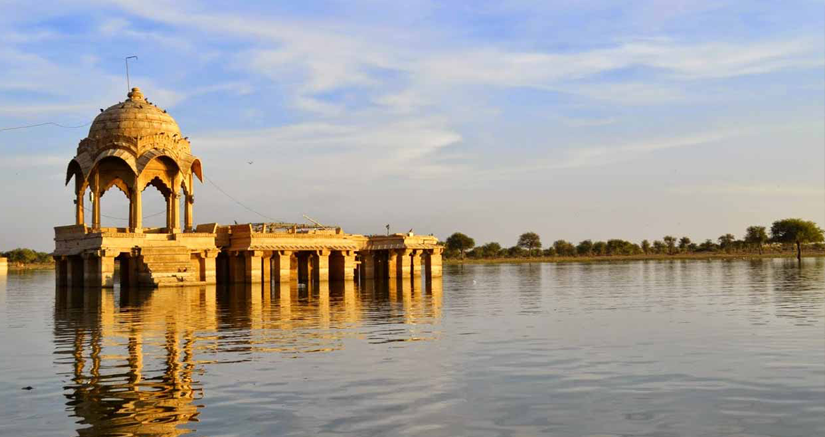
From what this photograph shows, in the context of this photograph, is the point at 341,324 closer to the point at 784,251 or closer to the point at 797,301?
the point at 797,301

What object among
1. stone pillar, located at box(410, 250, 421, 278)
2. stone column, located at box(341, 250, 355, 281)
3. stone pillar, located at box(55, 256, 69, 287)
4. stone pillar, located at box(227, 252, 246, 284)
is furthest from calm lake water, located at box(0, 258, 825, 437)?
stone pillar, located at box(410, 250, 421, 278)

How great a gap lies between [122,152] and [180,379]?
41803 millimetres

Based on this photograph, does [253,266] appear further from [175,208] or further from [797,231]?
[797,231]

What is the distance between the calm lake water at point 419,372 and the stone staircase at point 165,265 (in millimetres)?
17886

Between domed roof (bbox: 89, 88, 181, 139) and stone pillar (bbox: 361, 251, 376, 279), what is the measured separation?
1719 centimetres

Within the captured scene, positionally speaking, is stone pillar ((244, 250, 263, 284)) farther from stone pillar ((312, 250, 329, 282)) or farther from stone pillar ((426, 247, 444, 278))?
stone pillar ((426, 247, 444, 278))

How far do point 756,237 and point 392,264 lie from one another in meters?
137

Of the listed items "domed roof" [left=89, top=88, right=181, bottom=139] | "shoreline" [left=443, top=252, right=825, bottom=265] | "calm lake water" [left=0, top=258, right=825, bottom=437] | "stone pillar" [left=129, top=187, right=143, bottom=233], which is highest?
"domed roof" [left=89, top=88, right=181, bottom=139]

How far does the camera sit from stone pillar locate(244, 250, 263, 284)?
182 feet

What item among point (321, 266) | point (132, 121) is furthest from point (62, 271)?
point (321, 266)

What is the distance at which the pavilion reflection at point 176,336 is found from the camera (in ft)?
44.5

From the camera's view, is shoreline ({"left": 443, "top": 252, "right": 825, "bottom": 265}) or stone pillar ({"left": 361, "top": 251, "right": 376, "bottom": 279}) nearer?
stone pillar ({"left": 361, "top": 251, "right": 376, "bottom": 279})

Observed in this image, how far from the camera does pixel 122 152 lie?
180 ft

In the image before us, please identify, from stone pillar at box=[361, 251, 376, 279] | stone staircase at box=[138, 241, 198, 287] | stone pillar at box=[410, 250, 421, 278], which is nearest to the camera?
stone staircase at box=[138, 241, 198, 287]
